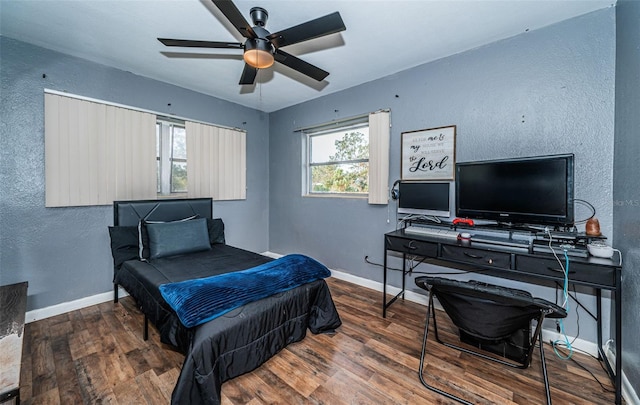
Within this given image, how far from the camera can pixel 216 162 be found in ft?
12.0

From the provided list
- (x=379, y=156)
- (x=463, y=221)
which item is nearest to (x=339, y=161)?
(x=379, y=156)

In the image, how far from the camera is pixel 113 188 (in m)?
2.78

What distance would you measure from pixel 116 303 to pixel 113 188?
4.11 ft

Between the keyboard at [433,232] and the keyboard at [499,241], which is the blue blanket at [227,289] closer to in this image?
the keyboard at [433,232]

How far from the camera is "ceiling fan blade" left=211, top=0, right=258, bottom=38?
4.59 ft

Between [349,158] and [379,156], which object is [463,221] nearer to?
[379,156]

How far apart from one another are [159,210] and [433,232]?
3.03 metres

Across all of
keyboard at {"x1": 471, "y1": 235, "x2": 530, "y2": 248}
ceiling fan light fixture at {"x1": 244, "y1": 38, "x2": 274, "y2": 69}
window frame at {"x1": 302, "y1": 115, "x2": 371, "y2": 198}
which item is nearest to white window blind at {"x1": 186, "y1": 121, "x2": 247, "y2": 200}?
window frame at {"x1": 302, "y1": 115, "x2": 371, "y2": 198}

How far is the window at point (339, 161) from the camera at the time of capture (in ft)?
10.9

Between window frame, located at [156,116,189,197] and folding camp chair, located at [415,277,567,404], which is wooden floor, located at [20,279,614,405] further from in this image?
window frame, located at [156,116,189,197]

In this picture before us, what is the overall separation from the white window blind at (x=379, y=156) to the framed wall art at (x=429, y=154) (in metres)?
0.19

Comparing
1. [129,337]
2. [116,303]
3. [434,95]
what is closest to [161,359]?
[129,337]

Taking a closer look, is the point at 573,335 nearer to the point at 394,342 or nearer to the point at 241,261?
the point at 394,342

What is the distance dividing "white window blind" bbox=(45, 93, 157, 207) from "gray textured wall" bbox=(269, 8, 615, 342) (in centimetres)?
228
